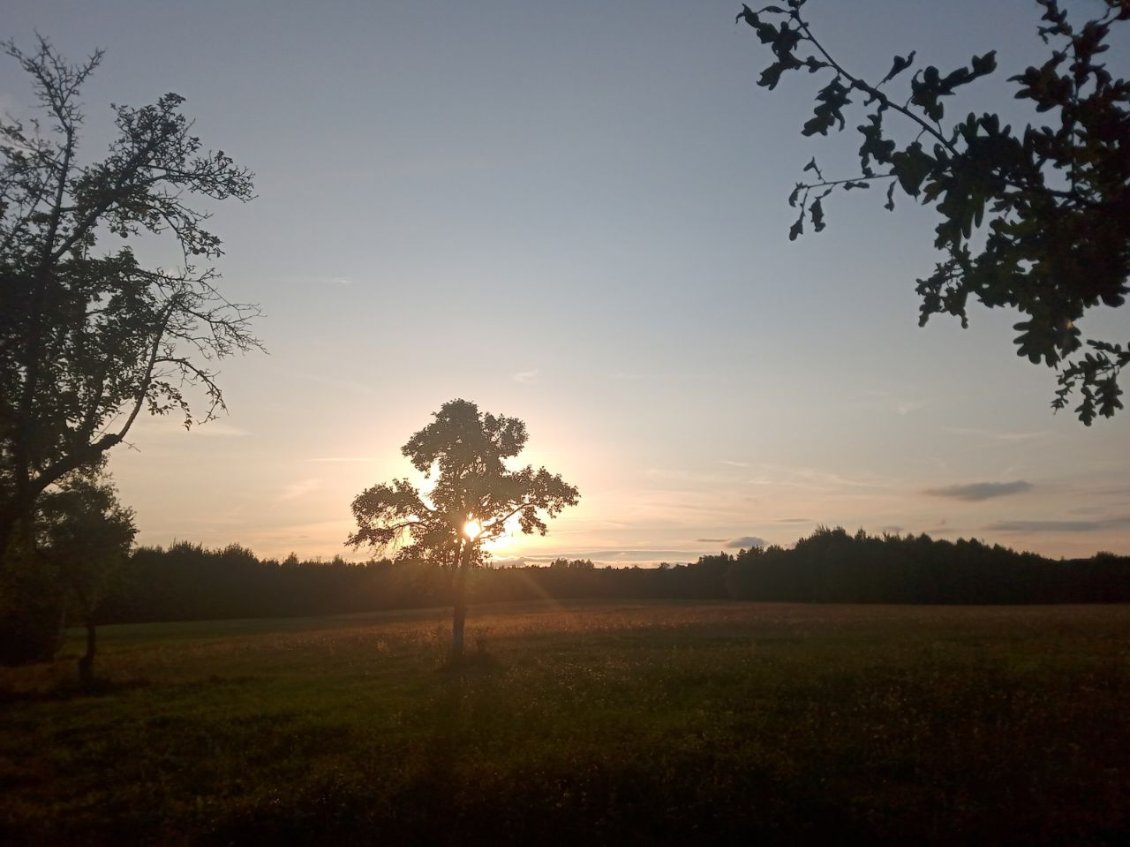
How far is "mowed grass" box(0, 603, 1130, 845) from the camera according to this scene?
12438 mm

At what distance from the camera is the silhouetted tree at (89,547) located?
30.2 metres

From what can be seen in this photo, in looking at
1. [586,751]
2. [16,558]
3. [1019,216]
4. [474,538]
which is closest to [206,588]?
[474,538]

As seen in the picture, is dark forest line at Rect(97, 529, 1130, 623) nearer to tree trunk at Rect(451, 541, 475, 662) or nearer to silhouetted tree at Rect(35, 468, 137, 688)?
tree trunk at Rect(451, 541, 475, 662)

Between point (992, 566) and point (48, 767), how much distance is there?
300 ft

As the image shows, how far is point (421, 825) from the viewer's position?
12.7 meters

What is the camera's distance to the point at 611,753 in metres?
15.3

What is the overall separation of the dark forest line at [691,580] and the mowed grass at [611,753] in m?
54.9

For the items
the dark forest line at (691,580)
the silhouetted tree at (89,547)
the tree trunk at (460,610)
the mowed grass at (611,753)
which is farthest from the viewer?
the dark forest line at (691,580)

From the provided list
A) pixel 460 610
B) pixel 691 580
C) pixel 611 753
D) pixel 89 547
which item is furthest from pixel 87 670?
pixel 691 580

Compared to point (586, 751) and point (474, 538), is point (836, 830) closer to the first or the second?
point (586, 751)

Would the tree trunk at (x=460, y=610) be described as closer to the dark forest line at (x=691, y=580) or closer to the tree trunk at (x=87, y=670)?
the tree trunk at (x=87, y=670)

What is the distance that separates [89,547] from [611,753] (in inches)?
954

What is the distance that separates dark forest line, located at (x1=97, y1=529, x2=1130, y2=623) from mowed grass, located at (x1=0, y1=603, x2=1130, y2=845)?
54854mm

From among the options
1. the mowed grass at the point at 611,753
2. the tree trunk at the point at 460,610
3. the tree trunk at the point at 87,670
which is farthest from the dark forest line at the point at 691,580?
the mowed grass at the point at 611,753
